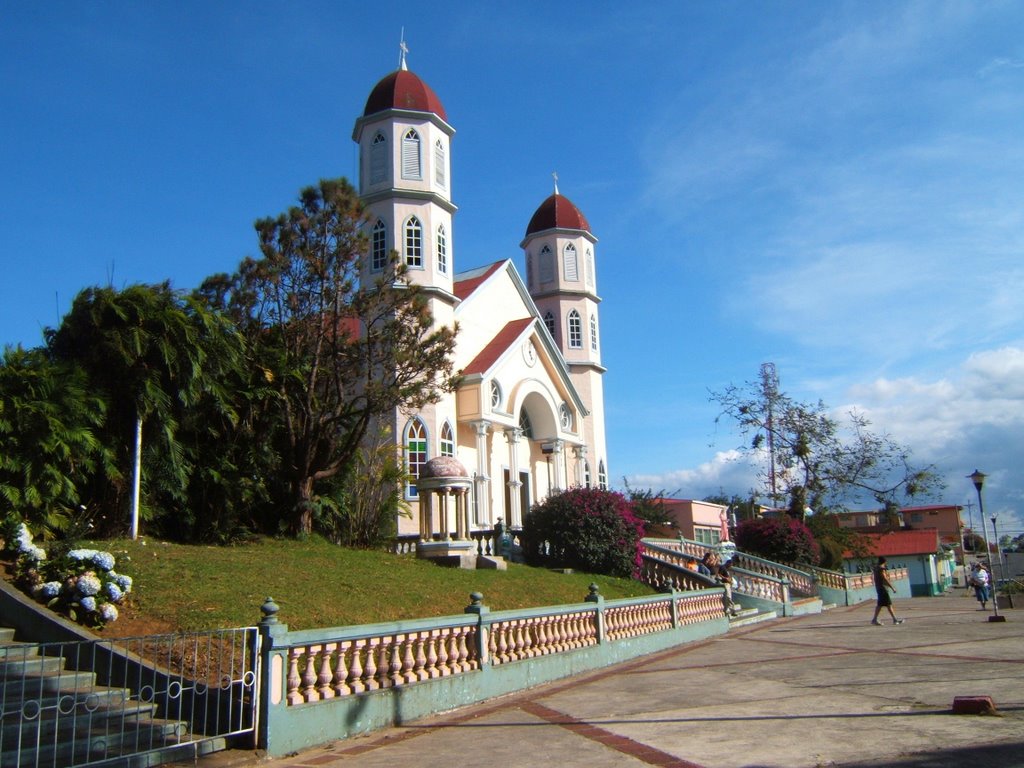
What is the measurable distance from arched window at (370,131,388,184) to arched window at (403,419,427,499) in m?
8.42

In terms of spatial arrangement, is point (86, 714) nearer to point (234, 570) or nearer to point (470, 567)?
point (234, 570)

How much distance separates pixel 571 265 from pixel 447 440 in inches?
517

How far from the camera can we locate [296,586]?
1252cm

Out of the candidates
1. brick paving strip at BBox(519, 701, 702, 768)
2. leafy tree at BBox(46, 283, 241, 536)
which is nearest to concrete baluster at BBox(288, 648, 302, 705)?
brick paving strip at BBox(519, 701, 702, 768)

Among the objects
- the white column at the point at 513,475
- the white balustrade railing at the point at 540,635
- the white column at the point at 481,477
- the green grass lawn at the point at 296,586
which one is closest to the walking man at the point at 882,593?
the green grass lawn at the point at 296,586

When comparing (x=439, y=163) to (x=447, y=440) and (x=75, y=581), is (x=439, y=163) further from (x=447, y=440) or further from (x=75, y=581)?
(x=75, y=581)

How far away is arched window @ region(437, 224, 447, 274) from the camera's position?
28266mm

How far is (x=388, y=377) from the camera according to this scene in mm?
19297

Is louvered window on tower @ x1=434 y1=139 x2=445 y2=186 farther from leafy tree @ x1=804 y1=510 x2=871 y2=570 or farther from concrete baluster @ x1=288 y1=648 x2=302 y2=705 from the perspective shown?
concrete baluster @ x1=288 y1=648 x2=302 y2=705

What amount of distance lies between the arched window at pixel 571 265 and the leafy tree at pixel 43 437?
24901mm

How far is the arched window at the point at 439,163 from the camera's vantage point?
29.0 metres

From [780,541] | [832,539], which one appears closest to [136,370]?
[780,541]

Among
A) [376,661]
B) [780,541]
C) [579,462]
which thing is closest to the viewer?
[376,661]

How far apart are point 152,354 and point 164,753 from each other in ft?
32.1
